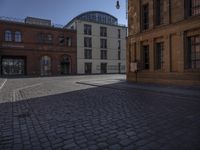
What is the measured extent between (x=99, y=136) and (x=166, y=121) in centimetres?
231

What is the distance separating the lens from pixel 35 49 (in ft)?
142

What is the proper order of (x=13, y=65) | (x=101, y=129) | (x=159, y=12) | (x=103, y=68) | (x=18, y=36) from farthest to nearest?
1. (x=103, y=68)
2. (x=13, y=65)
3. (x=18, y=36)
4. (x=159, y=12)
5. (x=101, y=129)

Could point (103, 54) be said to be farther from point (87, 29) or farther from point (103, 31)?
point (87, 29)

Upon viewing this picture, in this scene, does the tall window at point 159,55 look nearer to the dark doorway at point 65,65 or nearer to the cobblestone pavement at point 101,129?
the cobblestone pavement at point 101,129

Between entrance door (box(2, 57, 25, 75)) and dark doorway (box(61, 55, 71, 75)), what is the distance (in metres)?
8.76

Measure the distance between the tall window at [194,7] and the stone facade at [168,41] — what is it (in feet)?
0.51

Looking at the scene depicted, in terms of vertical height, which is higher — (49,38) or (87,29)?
(87,29)

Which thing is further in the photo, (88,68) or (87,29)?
(88,68)

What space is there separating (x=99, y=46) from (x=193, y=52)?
3960 centimetres

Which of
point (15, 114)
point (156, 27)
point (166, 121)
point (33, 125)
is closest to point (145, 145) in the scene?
point (166, 121)

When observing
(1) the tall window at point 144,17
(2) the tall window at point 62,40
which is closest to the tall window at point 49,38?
(2) the tall window at point 62,40

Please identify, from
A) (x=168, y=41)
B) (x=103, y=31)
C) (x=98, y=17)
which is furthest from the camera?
(x=98, y=17)

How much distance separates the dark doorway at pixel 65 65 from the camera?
47.4 meters

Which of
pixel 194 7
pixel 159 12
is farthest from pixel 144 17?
pixel 194 7
